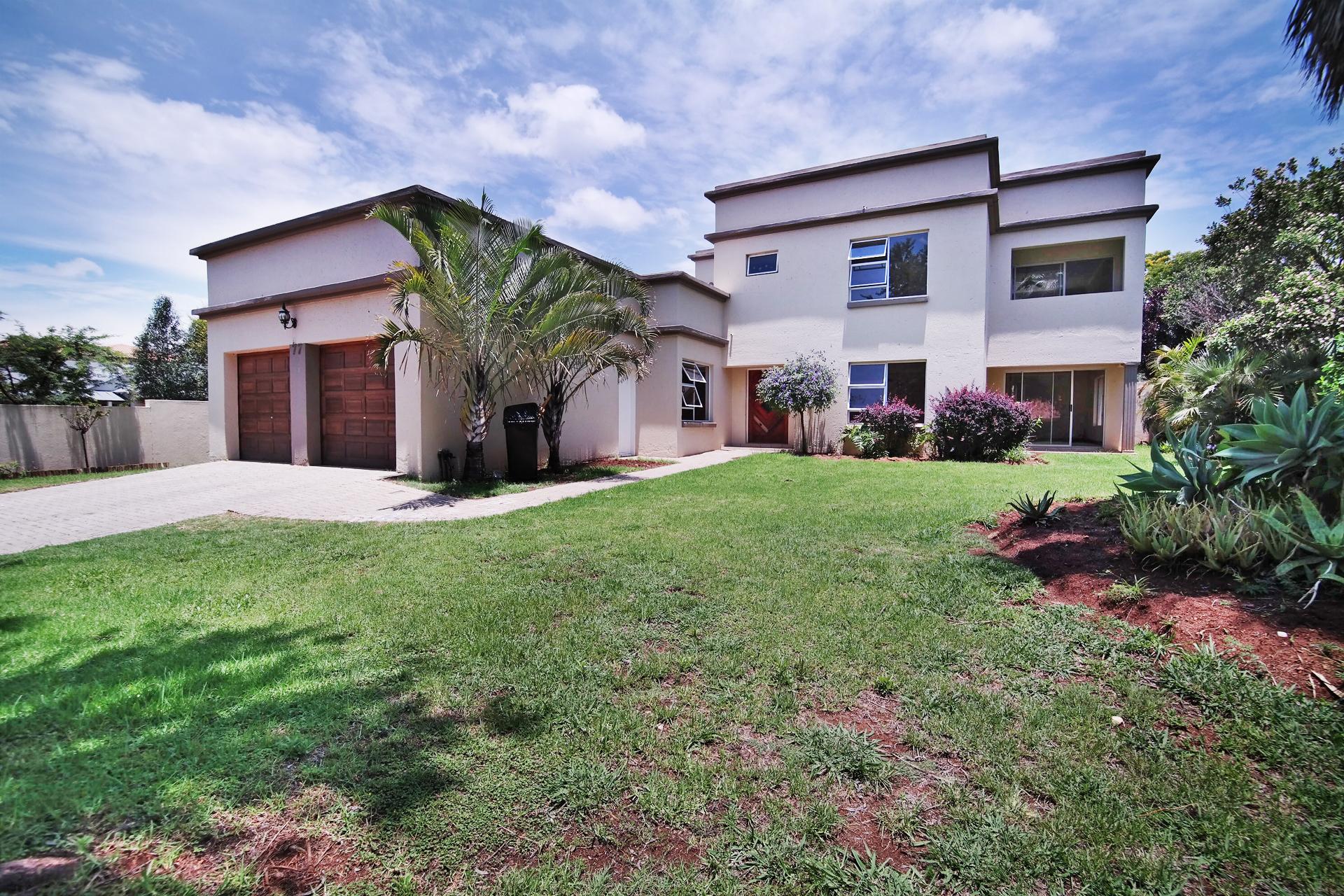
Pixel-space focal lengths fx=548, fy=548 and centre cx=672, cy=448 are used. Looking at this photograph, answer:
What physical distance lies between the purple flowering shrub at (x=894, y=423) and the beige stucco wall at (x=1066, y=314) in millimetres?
4310

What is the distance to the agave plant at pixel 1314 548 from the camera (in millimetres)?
3117

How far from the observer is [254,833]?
1903mm

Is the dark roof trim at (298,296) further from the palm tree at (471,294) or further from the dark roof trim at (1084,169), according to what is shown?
the dark roof trim at (1084,169)

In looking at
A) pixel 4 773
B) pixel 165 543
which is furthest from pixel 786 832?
pixel 165 543

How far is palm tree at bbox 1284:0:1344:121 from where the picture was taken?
3.80 meters

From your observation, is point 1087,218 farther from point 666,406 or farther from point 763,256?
point 666,406

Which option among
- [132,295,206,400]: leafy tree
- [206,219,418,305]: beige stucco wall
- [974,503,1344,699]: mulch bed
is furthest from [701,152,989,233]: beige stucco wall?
[132,295,206,400]: leafy tree

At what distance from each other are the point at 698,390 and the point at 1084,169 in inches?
519

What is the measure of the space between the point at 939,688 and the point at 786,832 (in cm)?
136

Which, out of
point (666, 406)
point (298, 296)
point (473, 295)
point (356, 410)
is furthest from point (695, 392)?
point (298, 296)

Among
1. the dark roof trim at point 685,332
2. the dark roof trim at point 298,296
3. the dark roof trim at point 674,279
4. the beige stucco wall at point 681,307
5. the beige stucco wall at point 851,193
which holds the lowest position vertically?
the dark roof trim at point 685,332

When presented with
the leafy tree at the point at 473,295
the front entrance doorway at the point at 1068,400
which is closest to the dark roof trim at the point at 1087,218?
the front entrance doorway at the point at 1068,400

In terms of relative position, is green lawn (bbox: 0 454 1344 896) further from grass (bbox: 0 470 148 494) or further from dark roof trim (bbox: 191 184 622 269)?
grass (bbox: 0 470 148 494)

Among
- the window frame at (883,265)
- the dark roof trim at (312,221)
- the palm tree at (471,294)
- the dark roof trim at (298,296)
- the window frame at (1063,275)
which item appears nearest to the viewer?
the palm tree at (471,294)
